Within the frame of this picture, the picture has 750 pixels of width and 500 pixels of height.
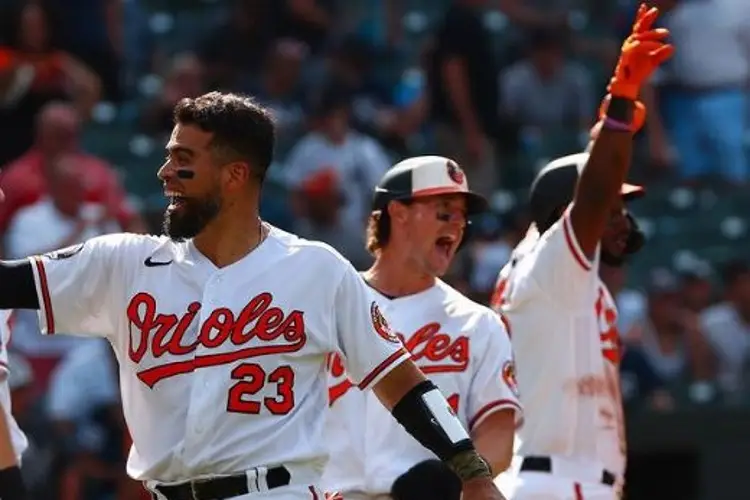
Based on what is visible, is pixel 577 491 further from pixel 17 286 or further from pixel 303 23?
pixel 303 23

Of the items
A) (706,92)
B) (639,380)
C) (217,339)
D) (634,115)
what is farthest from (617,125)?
(706,92)

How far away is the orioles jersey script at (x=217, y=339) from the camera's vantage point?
4594 mm

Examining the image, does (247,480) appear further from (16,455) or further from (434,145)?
(434,145)

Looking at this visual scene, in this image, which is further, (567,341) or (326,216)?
(326,216)

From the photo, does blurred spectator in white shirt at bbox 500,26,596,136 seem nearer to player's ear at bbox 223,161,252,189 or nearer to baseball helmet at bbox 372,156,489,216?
baseball helmet at bbox 372,156,489,216

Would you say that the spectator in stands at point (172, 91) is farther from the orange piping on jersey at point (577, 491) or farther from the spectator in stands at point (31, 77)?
the orange piping on jersey at point (577, 491)

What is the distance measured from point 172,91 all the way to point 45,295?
7.60 m

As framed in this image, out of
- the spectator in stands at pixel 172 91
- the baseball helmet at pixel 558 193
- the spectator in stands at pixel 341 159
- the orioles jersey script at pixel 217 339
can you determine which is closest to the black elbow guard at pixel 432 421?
the orioles jersey script at pixel 217 339

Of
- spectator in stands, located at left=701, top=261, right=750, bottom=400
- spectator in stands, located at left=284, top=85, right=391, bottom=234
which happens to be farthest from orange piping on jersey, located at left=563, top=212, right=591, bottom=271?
spectator in stands, located at left=284, top=85, right=391, bottom=234

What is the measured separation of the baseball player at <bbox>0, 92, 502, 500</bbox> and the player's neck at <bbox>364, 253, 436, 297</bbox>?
1.23 meters

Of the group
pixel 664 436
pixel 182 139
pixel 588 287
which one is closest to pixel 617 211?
pixel 588 287

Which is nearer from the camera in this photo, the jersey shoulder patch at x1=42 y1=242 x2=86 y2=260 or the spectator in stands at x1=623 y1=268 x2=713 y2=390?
the jersey shoulder patch at x1=42 y1=242 x2=86 y2=260

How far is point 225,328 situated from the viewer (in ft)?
15.2

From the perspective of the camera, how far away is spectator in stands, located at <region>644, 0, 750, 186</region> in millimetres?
12992
